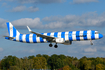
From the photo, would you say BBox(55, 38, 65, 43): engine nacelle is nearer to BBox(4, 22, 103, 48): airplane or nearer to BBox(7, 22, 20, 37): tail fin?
BBox(4, 22, 103, 48): airplane

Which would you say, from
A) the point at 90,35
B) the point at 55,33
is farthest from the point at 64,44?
the point at 90,35

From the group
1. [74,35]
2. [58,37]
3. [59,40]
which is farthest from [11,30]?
[74,35]

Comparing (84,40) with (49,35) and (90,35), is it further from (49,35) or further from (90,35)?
(49,35)

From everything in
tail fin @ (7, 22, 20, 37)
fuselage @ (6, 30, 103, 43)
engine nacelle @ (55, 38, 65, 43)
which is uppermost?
tail fin @ (7, 22, 20, 37)

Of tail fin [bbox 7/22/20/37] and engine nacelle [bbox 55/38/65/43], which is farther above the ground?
tail fin [bbox 7/22/20/37]

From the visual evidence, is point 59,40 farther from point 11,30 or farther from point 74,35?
point 11,30

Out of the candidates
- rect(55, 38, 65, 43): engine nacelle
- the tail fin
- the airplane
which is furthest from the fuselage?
the tail fin

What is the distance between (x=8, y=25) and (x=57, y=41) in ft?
79.7

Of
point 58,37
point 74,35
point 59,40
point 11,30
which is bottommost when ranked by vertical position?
point 59,40

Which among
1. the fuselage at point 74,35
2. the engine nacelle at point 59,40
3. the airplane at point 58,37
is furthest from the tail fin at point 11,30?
the engine nacelle at point 59,40

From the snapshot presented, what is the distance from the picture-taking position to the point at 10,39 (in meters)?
82.8

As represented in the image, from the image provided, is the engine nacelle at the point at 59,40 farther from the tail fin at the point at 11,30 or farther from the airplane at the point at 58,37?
the tail fin at the point at 11,30

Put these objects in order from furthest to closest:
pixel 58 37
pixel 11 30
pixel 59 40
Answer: pixel 11 30 → pixel 58 37 → pixel 59 40

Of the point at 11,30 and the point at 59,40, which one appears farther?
the point at 11,30
